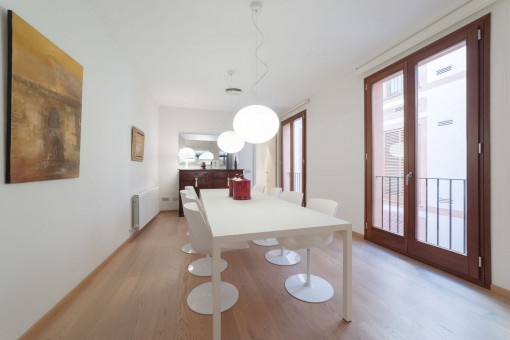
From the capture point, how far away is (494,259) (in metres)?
1.71

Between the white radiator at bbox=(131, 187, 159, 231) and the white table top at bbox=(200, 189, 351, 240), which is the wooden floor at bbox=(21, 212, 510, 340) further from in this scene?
the white radiator at bbox=(131, 187, 159, 231)

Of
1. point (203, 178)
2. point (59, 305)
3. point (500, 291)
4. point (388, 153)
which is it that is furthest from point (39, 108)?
point (500, 291)

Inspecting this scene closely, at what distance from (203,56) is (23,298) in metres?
2.88

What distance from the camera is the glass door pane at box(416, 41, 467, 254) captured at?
6.65 ft

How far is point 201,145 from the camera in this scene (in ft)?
17.1

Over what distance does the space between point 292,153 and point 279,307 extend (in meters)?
3.99

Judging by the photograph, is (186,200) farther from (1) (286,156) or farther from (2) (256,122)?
(1) (286,156)

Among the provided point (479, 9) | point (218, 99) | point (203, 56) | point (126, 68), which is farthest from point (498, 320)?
point (218, 99)

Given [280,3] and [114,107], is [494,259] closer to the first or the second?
[280,3]

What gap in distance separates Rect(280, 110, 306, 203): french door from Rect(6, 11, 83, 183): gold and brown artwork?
4.02 meters

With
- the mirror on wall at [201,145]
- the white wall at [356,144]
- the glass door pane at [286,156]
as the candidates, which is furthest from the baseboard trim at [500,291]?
the mirror on wall at [201,145]

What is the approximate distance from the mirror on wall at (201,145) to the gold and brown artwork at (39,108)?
11.4ft

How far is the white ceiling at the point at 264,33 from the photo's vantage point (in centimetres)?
191

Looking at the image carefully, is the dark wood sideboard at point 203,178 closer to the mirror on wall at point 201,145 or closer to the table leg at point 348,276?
the mirror on wall at point 201,145
